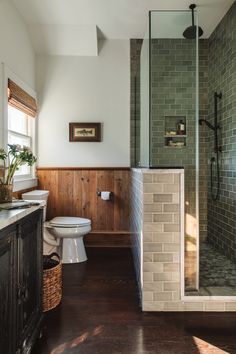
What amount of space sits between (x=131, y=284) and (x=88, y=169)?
157 centimetres

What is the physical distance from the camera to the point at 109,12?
→ 2928 millimetres

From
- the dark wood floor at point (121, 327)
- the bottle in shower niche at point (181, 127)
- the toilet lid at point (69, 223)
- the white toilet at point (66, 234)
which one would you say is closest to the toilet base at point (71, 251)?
the white toilet at point (66, 234)

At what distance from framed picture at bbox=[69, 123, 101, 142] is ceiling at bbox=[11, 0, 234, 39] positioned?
3.66ft

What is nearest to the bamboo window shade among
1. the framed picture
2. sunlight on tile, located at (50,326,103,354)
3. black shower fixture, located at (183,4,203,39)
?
the framed picture

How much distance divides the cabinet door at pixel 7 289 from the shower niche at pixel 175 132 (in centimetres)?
196

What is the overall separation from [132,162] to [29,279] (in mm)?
2229

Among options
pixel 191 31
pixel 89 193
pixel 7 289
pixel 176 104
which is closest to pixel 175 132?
pixel 176 104

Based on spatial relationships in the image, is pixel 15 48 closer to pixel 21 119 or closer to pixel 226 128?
pixel 21 119

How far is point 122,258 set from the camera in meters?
3.17

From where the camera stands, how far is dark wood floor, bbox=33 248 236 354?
1.62m

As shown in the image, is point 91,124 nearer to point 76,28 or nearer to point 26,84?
point 26,84

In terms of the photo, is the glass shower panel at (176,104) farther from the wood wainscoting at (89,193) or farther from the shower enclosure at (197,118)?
the wood wainscoting at (89,193)

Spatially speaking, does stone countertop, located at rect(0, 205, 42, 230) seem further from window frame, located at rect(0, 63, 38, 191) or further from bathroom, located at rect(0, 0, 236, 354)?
window frame, located at rect(0, 63, 38, 191)

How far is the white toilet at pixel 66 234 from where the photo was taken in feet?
9.49
